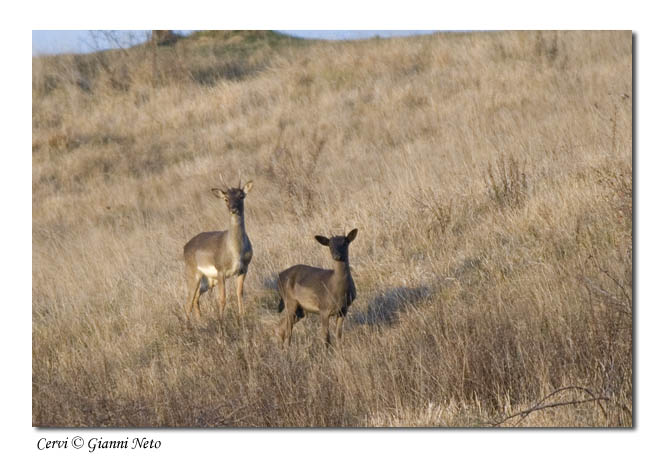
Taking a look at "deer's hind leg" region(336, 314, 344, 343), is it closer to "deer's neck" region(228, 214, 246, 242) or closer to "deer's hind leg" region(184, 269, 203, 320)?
"deer's neck" region(228, 214, 246, 242)

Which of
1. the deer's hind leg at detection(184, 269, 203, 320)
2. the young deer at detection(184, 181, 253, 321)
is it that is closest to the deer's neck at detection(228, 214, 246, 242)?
the young deer at detection(184, 181, 253, 321)

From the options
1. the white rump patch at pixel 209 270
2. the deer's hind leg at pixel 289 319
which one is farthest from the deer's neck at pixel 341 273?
the white rump patch at pixel 209 270

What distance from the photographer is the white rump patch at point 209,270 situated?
9.18m

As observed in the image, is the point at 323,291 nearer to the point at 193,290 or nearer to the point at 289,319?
the point at 289,319

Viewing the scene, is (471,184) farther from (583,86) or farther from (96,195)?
(96,195)

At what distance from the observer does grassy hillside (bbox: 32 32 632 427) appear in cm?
686

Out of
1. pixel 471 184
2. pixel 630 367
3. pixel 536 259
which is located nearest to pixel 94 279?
pixel 471 184

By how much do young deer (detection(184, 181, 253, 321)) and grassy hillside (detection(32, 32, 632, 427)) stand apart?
23 centimetres

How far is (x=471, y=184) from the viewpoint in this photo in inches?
449

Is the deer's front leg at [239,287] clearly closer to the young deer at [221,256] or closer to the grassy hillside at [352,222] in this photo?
the young deer at [221,256]

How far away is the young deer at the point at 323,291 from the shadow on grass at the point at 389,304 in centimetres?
90

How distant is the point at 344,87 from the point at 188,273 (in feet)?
28.3

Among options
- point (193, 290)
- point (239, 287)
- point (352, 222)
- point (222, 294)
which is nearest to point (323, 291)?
point (239, 287)
